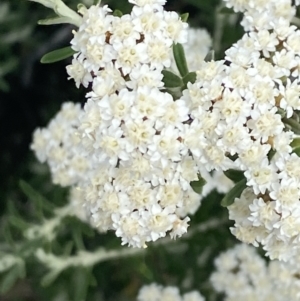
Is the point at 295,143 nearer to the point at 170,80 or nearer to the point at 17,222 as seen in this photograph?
the point at 170,80

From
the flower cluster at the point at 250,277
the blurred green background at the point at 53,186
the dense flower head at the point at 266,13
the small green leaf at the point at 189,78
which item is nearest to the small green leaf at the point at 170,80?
the small green leaf at the point at 189,78

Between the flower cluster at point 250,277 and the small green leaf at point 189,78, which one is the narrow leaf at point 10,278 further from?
the small green leaf at point 189,78

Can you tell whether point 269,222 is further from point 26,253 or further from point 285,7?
point 26,253

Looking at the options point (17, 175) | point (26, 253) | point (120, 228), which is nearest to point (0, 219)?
point (17, 175)

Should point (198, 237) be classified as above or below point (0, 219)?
above

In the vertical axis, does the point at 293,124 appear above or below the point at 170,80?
below

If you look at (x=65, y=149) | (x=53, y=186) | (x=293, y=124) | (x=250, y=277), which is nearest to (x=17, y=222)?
(x=65, y=149)
